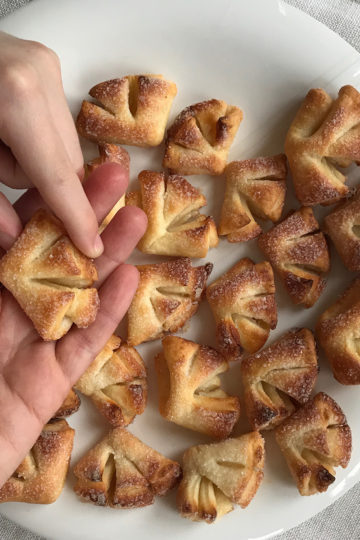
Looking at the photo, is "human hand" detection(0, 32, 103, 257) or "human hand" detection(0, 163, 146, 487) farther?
"human hand" detection(0, 163, 146, 487)

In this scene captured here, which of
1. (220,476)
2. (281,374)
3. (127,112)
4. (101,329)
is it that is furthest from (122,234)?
(220,476)

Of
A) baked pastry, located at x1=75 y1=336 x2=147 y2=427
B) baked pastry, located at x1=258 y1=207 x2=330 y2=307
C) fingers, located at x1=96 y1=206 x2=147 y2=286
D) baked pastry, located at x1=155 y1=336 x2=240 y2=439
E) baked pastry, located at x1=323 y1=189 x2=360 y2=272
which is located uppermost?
baked pastry, located at x1=323 y1=189 x2=360 y2=272

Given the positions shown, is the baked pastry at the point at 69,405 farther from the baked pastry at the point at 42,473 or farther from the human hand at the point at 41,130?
the human hand at the point at 41,130

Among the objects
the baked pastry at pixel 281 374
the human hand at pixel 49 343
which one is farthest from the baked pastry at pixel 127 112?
the baked pastry at pixel 281 374

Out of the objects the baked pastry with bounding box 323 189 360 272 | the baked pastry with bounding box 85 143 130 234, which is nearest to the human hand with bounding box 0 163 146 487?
the baked pastry with bounding box 85 143 130 234

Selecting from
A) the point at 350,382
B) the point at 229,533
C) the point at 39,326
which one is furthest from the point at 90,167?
the point at 229,533

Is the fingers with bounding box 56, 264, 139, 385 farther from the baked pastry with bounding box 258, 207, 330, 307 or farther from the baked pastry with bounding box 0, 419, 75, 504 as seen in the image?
the baked pastry with bounding box 258, 207, 330, 307

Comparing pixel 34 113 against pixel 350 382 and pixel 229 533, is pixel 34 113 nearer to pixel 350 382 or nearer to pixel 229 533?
pixel 350 382
